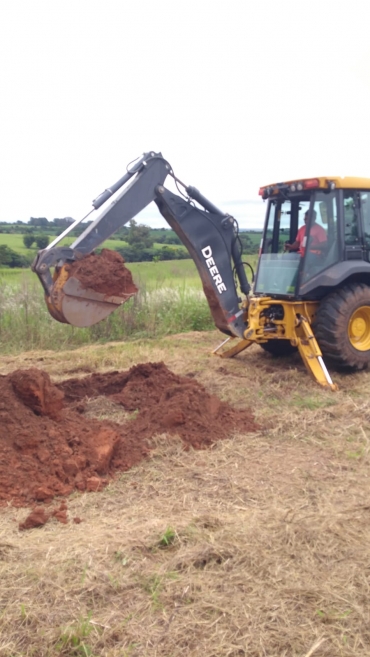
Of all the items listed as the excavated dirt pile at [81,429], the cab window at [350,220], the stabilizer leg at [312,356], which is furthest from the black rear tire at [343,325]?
the excavated dirt pile at [81,429]

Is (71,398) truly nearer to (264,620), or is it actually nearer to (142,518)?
(142,518)

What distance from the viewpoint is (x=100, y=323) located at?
1145cm

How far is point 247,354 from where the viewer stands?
30.3 feet

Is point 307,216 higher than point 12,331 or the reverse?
higher

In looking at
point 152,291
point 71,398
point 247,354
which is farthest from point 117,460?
point 152,291

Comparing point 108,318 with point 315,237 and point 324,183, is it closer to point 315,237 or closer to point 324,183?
point 315,237

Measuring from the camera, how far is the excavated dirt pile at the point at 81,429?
470 cm

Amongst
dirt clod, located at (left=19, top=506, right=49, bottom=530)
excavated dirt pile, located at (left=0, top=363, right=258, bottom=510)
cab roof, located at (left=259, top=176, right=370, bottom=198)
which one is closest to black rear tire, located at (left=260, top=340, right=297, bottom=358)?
cab roof, located at (left=259, top=176, right=370, bottom=198)

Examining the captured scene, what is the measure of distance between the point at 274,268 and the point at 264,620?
5424 mm

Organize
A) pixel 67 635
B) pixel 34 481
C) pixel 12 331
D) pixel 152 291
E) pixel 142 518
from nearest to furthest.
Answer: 1. pixel 67 635
2. pixel 142 518
3. pixel 34 481
4. pixel 12 331
5. pixel 152 291

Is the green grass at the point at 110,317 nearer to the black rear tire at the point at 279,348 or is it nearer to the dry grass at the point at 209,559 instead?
the black rear tire at the point at 279,348

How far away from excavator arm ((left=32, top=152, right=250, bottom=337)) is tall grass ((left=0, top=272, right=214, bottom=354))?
388cm

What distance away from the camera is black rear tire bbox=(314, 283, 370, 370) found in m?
7.40

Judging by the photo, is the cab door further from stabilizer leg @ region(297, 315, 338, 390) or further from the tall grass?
the tall grass
